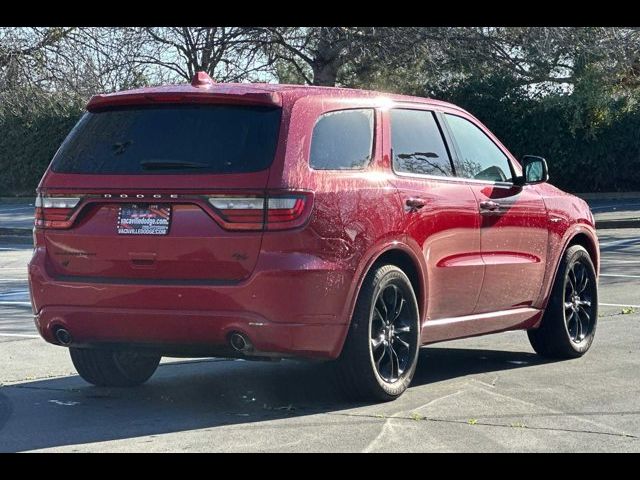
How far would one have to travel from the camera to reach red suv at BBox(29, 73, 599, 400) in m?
6.57

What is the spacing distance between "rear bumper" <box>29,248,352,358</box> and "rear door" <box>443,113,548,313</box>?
66.7 inches

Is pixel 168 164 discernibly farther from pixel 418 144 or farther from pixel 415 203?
pixel 418 144

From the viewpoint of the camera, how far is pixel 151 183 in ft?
22.2

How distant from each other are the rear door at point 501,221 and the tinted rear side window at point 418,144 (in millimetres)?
184

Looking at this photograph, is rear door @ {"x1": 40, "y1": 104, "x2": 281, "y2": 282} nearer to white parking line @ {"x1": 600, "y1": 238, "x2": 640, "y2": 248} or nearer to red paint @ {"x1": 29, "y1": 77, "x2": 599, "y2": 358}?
red paint @ {"x1": 29, "y1": 77, "x2": 599, "y2": 358}

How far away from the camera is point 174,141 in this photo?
22.6 feet

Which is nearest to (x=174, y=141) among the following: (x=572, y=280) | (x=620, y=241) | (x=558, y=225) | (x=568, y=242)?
(x=558, y=225)

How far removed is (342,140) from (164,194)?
110 cm

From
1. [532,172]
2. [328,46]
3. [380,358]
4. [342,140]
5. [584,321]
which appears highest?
[328,46]

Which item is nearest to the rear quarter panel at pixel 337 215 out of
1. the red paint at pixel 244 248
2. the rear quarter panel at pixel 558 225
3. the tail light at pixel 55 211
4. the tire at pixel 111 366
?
the red paint at pixel 244 248

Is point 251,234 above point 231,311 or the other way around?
above

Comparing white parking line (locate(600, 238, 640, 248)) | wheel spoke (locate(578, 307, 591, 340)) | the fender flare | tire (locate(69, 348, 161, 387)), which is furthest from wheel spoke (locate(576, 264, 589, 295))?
white parking line (locate(600, 238, 640, 248))

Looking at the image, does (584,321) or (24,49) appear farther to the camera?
(24,49)
